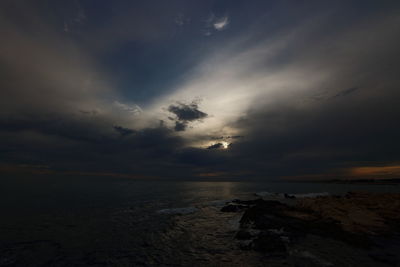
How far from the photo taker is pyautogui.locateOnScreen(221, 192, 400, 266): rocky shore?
507 inches

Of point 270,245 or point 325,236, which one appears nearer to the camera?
point 270,245

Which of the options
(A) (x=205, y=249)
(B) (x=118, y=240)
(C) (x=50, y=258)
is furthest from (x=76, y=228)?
(A) (x=205, y=249)

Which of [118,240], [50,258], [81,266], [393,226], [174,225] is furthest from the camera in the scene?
[174,225]

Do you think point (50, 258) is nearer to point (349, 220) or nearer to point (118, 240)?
point (118, 240)

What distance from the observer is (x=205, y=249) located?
1501cm

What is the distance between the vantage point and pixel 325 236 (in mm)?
17172

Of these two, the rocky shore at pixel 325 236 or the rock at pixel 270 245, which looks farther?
the rock at pixel 270 245

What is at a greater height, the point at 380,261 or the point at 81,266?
the point at 380,261

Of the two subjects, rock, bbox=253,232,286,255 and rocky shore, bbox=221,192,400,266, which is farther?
rock, bbox=253,232,286,255

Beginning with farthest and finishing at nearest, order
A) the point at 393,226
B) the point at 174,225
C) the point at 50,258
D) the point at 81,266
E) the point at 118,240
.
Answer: the point at 174,225
the point at 393,226
the point at 118,240
the point at 50,258
the point at 81,266

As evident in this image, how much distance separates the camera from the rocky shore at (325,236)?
507 inches

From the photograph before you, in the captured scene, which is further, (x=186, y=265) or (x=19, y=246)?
(x=19, y=246)

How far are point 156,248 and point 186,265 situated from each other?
→ 4.29m

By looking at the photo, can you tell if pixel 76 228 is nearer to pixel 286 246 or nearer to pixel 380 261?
pixel 286 246
